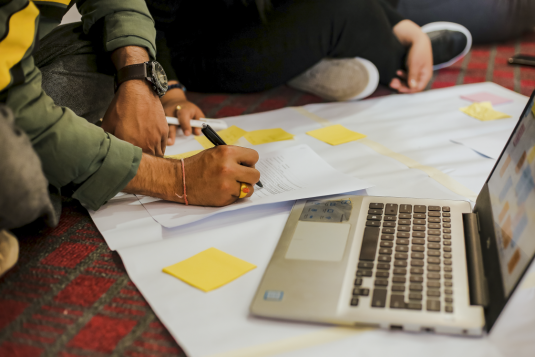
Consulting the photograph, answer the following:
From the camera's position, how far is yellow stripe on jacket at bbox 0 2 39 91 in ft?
1.78

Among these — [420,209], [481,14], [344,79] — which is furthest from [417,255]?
[481,14]

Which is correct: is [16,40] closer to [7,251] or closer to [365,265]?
[7,251]

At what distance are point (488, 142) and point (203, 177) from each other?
675 mm

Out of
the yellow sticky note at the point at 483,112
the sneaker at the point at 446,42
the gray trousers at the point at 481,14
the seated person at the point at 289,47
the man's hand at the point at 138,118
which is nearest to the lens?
the man's hand at the point at 138,118

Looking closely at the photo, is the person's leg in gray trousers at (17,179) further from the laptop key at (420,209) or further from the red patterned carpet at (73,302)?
the laptop key at (420,209)

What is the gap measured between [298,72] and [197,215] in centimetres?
85

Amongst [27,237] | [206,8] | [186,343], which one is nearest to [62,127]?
[27,237]

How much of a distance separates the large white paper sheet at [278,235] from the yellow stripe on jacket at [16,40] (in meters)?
0.27

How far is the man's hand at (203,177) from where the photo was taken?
71 cm

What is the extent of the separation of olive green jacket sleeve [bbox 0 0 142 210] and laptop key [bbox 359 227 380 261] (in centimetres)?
37

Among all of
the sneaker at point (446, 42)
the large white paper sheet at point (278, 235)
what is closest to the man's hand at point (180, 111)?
the large white paper sheet at point (278, 235)

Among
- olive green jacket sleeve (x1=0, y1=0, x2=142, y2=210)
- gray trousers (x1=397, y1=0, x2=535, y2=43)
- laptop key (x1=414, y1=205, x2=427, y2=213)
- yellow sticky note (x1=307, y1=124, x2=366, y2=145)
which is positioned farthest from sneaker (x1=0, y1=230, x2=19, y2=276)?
gray trousers (x1=397, y1=0, x2=535, y2=43)

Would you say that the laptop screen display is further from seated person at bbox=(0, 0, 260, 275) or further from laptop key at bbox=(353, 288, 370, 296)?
seated person at bbox=(0, 0, 260, 275)

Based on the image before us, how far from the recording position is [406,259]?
1.73 feet
